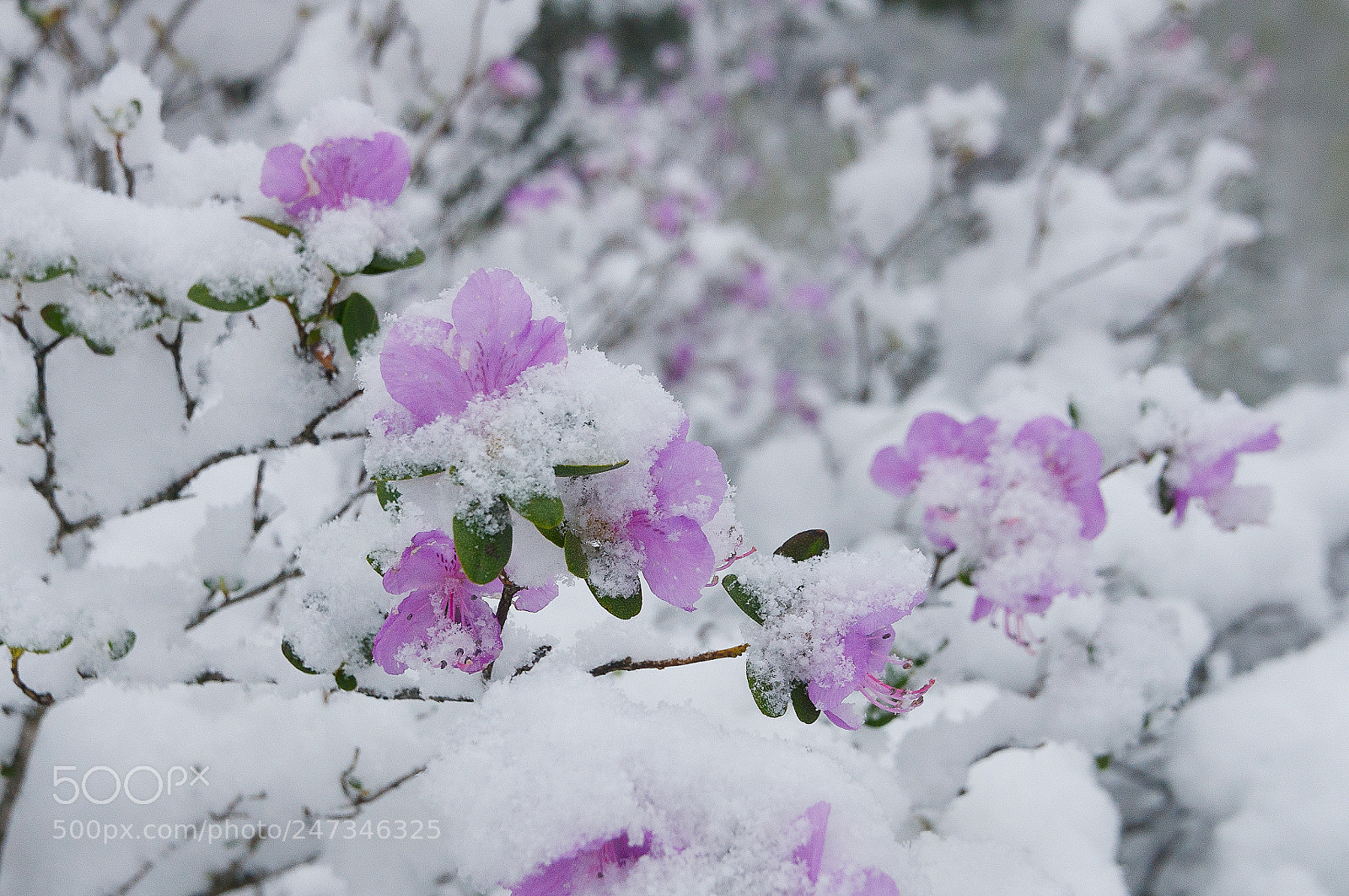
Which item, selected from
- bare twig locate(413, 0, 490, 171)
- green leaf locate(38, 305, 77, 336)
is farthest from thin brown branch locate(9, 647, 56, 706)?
bare twig locate(413, 0, 490, 171)

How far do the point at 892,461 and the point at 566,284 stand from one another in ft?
4.99

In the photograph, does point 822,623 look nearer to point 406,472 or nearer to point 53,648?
point 406,472

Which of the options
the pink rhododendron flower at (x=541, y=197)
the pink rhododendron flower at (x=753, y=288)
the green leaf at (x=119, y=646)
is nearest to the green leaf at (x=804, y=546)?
the green leaf at (x=119, y=646)

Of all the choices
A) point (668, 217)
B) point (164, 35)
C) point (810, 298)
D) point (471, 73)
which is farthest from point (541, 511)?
point (810, 298)

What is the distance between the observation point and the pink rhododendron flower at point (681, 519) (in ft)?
1.40

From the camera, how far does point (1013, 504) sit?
2.10 ft

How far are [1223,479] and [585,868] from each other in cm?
63

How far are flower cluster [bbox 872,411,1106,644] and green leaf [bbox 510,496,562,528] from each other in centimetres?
40

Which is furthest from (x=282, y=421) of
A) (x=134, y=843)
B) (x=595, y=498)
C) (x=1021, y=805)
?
(x=1021, y=805)

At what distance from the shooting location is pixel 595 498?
1.42ft

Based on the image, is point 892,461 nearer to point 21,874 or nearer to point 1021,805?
point 1021,805

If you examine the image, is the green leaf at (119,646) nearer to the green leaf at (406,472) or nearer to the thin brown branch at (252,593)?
the thin brown branch at (252,593)

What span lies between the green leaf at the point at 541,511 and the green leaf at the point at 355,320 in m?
0.25

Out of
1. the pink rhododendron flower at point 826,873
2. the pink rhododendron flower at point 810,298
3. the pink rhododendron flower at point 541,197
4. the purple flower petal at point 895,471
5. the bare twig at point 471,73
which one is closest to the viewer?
the pink rhododendron flower at point 826,873
